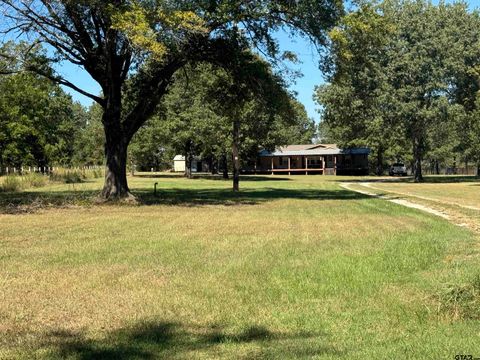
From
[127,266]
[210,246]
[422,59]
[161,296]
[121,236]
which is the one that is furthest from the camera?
[422,59]

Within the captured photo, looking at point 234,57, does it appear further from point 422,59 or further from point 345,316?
point 422,59

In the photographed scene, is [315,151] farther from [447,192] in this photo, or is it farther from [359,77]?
[447,192]

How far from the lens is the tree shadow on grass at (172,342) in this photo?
4.90m

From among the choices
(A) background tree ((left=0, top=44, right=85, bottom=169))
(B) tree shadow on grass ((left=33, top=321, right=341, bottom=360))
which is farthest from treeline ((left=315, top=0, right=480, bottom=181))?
(B) tree shadow on grass ((left=33, top=321, right=341, bottom=360))

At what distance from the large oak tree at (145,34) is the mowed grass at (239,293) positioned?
7.96 m

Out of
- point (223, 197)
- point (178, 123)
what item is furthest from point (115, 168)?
point (178, 123)

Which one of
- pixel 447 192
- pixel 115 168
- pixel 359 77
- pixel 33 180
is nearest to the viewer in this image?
pixel 115 168

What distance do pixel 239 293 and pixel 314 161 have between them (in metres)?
77.5

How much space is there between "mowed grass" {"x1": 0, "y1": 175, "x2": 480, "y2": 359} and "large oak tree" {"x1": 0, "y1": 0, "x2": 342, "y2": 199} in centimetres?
796

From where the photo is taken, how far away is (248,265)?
8836 mm

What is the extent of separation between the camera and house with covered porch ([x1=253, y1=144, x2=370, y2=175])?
78.9 m

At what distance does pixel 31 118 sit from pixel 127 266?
49693 mm

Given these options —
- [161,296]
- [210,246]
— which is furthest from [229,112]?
[161,296]

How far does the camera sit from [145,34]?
57.2ft
